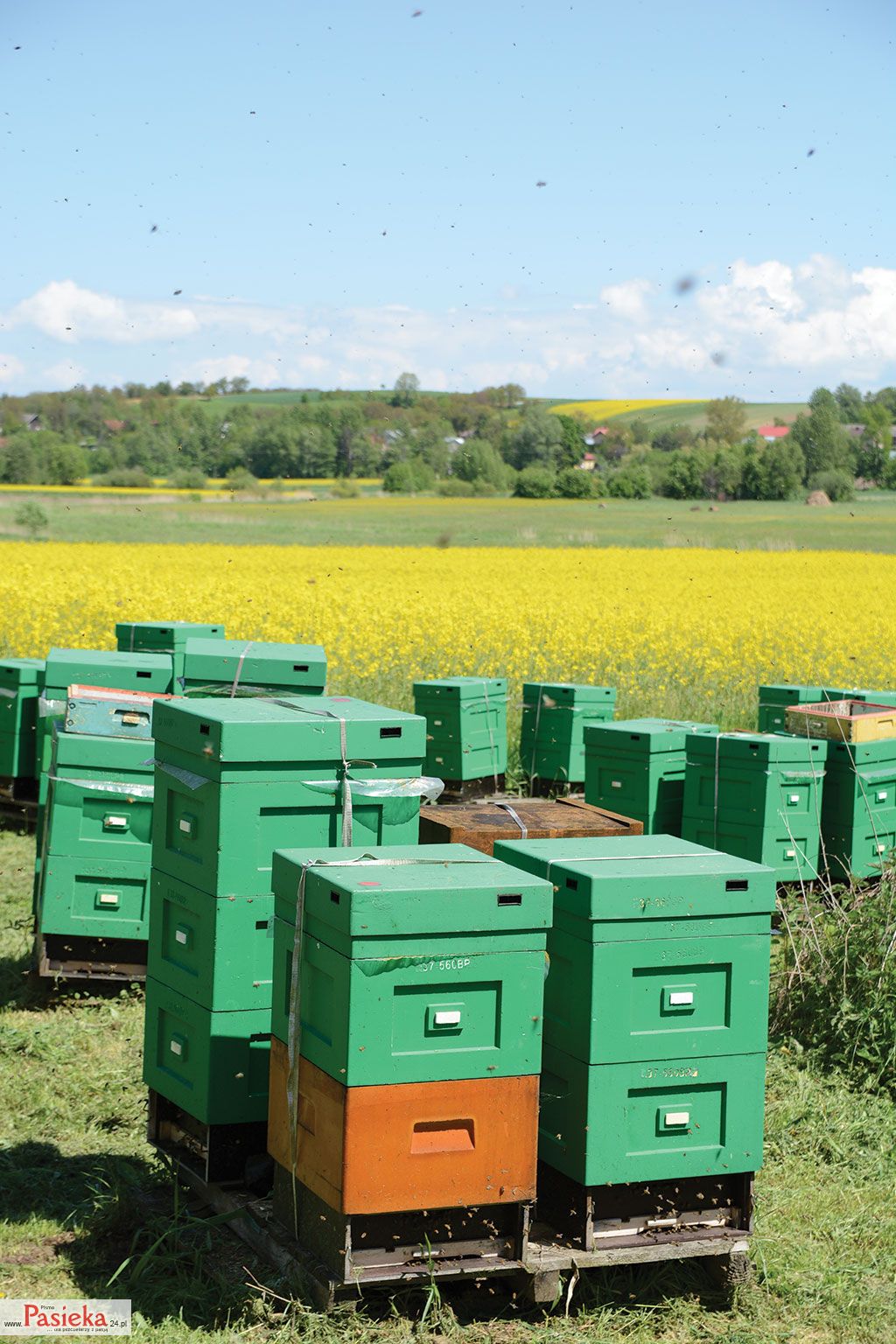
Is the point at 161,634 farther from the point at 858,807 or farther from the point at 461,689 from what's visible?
the point at 858,807

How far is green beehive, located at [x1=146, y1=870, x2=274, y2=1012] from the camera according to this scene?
15.6ft

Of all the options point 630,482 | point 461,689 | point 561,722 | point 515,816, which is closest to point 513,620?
point 561,722

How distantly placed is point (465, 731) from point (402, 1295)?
7406mm

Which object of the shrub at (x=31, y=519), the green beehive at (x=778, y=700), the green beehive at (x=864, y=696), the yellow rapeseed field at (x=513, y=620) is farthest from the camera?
the shrub at (x=31, y=519)

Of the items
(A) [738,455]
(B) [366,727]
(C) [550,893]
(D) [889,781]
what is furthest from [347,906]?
(A) [738,455]

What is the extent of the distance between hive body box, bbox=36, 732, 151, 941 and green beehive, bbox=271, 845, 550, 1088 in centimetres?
321

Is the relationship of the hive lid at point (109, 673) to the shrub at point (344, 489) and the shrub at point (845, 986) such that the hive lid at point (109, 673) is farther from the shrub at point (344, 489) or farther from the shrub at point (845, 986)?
the shrub at point (344, 489)

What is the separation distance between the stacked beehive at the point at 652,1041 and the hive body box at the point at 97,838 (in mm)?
3378

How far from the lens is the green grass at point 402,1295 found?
4191mm

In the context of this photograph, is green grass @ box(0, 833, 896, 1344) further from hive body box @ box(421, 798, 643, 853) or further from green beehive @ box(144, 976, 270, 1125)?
hive body box @ box(421, 798, 643, 853)

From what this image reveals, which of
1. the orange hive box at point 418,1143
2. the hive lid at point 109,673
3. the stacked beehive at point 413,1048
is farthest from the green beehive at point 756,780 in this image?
the orange hive box at point 418,1143

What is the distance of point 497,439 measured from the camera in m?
61.4

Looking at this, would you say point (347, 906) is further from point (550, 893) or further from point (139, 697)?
point (139, 697)

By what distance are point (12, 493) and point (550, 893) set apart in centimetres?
6111
